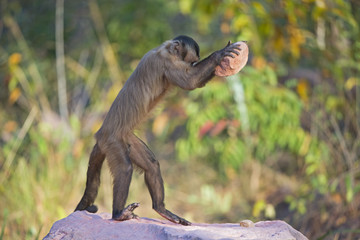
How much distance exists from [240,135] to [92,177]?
3806 mm

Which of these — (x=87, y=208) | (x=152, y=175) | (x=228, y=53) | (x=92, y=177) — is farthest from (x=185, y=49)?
(x=87, y=208)

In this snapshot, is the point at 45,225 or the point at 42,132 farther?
the point at 42,132

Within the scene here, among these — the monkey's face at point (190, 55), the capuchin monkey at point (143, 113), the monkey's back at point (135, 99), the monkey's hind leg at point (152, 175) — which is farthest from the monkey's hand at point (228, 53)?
the monkey's hind leg at point (152, 175)

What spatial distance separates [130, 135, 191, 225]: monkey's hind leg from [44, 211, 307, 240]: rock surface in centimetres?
14

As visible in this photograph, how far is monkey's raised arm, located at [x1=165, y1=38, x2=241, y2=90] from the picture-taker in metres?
3.50

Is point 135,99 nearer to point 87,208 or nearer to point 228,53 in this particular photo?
point 228,53

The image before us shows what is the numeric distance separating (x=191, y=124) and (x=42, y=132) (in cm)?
185

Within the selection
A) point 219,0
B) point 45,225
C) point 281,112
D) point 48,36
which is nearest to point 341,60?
point 281,112

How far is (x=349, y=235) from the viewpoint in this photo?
5141 mm

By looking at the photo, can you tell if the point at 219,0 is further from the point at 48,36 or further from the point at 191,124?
the point at 48,36

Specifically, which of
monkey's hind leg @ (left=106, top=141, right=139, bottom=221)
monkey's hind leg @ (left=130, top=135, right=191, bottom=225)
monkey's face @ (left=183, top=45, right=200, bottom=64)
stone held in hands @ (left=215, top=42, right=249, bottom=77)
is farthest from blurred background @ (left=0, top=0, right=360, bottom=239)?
stone held in hands @ (left=215, top=42, right=249, bottom=77)

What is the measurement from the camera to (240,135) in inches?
293

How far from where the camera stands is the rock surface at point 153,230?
10.3 feet

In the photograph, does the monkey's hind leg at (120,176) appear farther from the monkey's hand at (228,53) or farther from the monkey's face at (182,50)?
the monkey's hand at (228,53)
